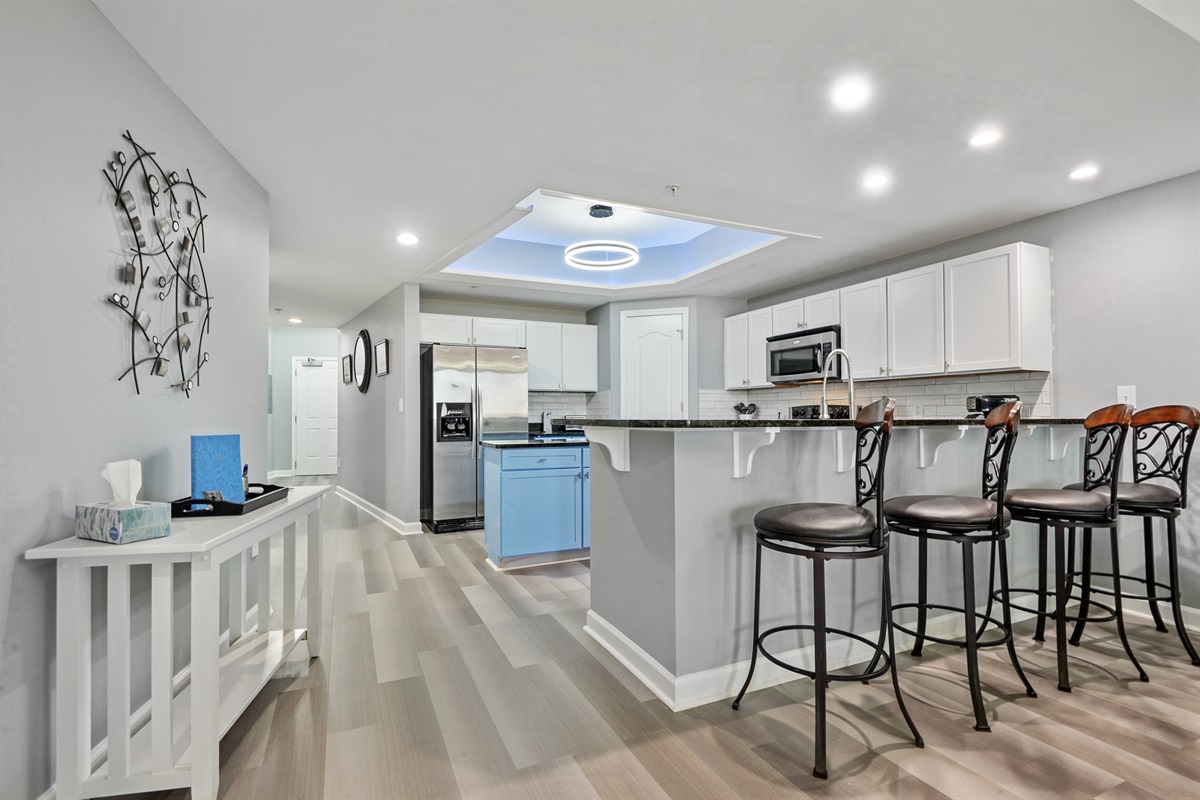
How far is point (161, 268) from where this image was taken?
6.74 feet

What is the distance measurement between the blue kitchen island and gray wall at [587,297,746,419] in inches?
70.6

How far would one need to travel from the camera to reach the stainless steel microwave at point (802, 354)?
15.3 ft

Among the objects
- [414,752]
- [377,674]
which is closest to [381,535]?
[377,674]

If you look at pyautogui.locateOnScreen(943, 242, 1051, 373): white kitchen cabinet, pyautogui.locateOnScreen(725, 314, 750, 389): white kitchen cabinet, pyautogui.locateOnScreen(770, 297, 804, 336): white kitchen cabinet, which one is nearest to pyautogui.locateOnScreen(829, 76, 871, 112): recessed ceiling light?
pyautogui.locateOnScreen(943, 242, 1051, 373): white kitchen cabinet

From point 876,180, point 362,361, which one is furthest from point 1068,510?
point 362,361

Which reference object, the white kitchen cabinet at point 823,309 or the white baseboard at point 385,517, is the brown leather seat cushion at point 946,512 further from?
the white baseboard at point 385,517

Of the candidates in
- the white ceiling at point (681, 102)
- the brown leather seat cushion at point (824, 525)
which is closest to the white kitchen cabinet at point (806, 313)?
the white ceiling at point (681, 102)

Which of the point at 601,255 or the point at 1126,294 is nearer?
the point at 1126,294

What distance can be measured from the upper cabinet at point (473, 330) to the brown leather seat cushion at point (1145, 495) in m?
4.82

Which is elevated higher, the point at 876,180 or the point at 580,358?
the point at 876,180

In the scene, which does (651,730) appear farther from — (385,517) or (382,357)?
(382,357)

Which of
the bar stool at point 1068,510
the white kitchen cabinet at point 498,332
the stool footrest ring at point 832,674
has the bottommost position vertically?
the stool footrest ring at point 832,674

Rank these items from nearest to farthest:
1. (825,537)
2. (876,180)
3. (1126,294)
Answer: (825,537), (876,180), (1126,294)

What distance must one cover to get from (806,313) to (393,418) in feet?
13.3
